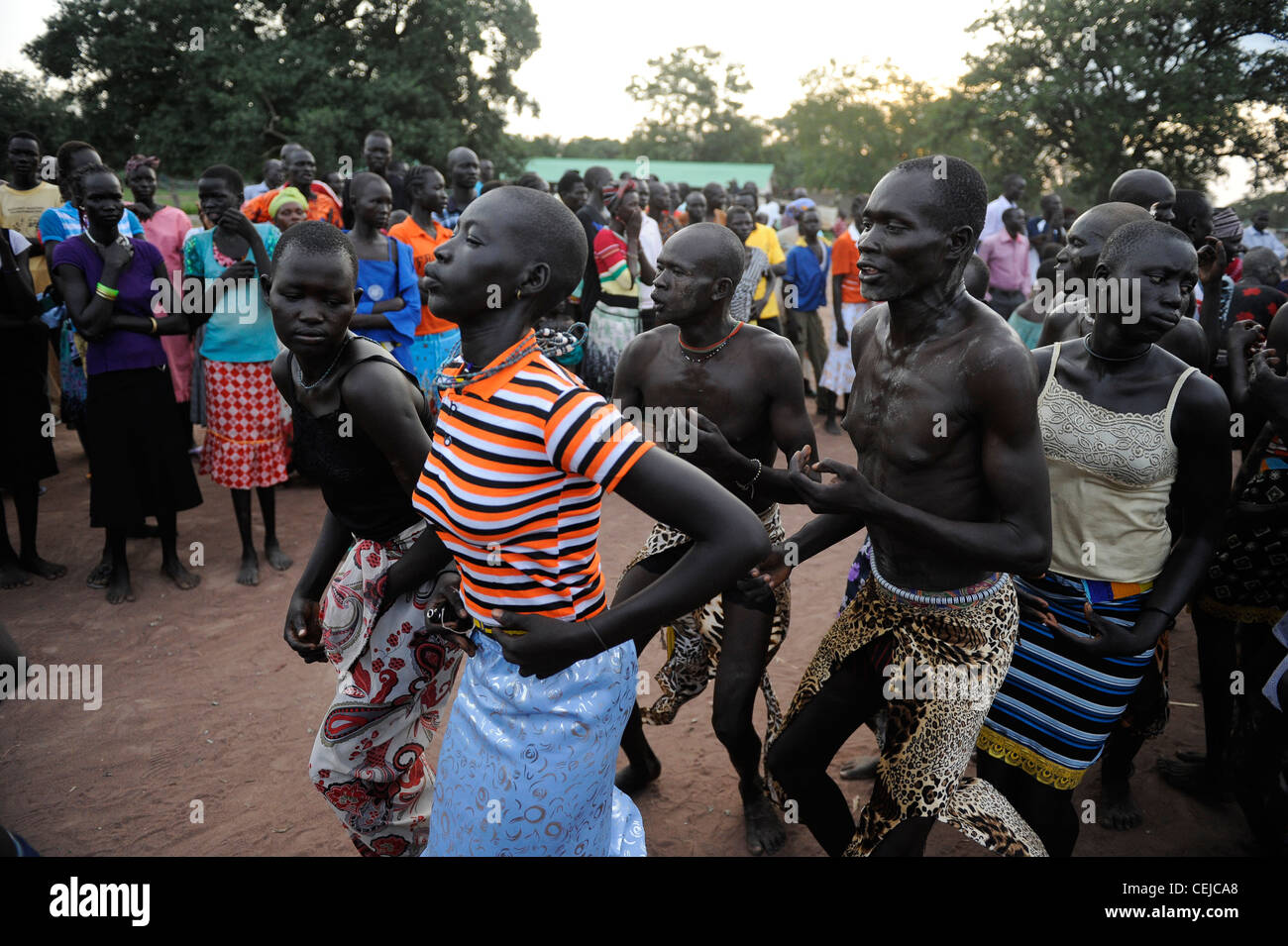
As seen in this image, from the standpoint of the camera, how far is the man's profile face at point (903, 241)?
2.27 meters

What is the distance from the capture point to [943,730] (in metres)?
2.39

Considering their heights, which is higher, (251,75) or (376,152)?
(251,75)

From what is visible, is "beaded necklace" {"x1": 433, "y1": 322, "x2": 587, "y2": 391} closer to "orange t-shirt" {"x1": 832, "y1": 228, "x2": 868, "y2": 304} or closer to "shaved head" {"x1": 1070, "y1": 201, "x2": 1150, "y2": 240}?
"shaved head" {"x1": 1070, "y1": 201, "x2": 1150, "y2": 240}

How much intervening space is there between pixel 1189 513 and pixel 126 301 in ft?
17.9

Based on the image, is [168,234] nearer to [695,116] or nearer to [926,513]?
[926,513]

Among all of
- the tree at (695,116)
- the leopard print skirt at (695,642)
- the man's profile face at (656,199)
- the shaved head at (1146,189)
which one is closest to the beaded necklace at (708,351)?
the leopard print skirt at (695,642)

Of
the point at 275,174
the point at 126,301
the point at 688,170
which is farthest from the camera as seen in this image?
the point at 688,170

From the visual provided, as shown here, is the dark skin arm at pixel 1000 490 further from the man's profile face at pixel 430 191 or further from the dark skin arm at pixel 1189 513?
the man's profile face at pixel 430 191

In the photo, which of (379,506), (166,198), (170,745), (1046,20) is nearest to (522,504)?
(379,506)

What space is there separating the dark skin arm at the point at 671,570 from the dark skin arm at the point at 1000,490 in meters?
0.58

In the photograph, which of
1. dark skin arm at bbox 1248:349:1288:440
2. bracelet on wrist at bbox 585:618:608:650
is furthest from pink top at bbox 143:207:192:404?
dark skin arm at bbox 1248:349:1288:440

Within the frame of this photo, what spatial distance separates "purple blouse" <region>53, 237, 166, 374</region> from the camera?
511 cm

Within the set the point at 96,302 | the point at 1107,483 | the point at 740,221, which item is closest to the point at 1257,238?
the point at 740,221

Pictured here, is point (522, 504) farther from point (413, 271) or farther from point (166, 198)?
point (166, 198)
